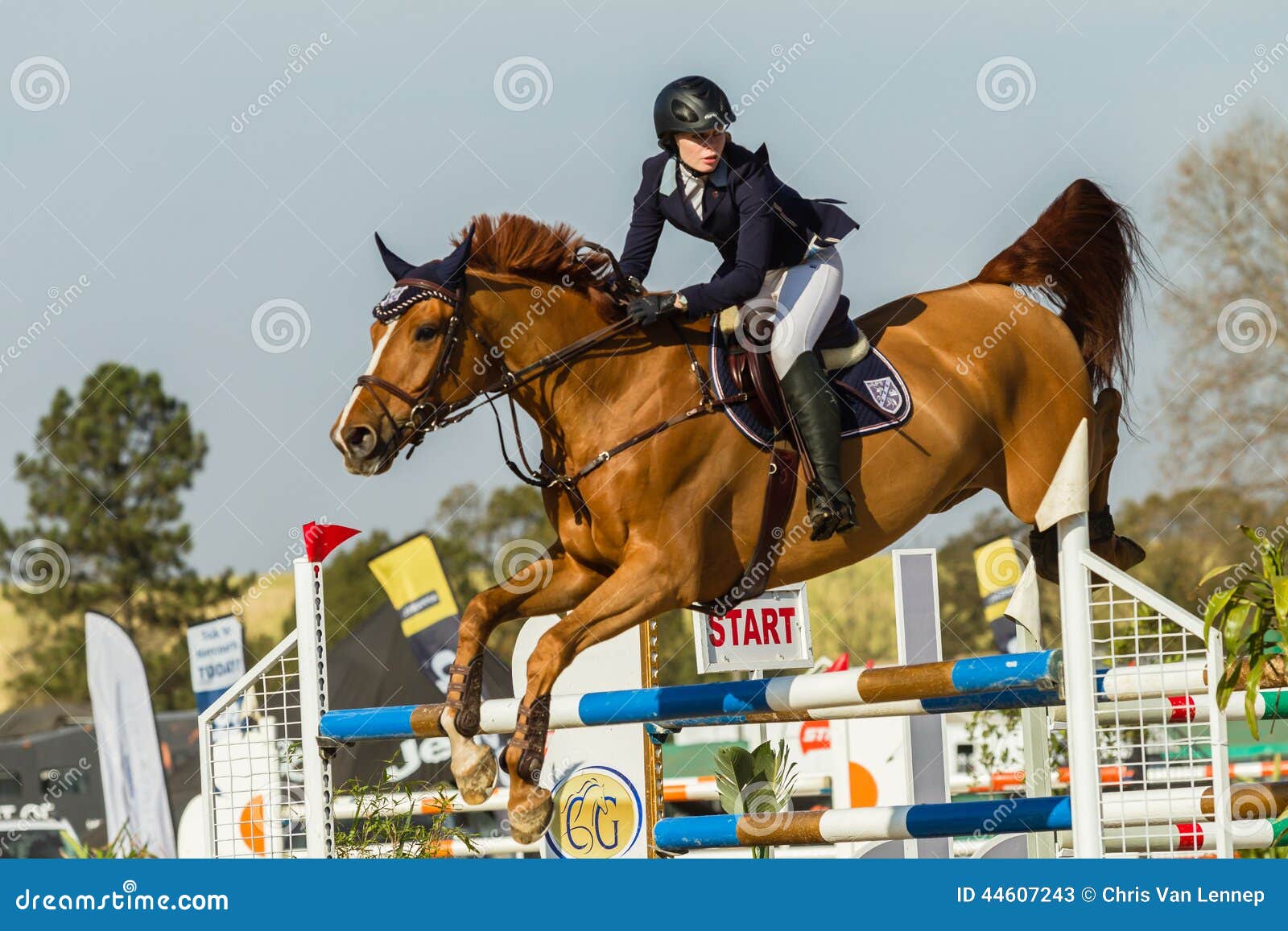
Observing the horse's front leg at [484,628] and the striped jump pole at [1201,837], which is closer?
the striped jump pole at [1201,837]

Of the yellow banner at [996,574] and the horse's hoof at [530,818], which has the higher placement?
the yellow banner at [996,574]

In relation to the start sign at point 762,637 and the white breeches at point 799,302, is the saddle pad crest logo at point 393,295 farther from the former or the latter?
the start sign at point 762,637

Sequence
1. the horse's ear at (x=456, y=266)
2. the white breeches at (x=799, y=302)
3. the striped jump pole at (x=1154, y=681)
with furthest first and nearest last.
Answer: the white breeches at (x=799, y=302)
the horse's ear at (x=456, y=266)
the striped jump pole at (x=1154, y=681)

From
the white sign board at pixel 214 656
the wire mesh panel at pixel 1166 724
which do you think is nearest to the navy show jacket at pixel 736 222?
the wire mesh panel at pixel 1166 724

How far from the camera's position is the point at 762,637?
237 inches

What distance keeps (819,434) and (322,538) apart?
69.1 inches

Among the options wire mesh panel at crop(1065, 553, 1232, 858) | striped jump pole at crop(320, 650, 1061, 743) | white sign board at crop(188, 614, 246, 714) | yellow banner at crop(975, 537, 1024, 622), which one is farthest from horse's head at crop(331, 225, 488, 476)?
white sign board at crop(188, 614, 246, 714)

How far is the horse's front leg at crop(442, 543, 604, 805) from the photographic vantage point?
385cm

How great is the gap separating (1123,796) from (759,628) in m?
2.42

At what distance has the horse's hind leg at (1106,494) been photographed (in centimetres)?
458

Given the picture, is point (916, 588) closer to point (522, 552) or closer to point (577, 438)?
point (522, 552)

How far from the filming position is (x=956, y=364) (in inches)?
177

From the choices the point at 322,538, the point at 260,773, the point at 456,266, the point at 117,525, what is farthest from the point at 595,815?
the point at 117,525

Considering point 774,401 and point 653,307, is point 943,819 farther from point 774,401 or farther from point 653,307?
point 653,307
